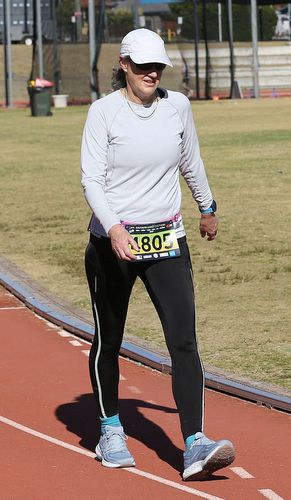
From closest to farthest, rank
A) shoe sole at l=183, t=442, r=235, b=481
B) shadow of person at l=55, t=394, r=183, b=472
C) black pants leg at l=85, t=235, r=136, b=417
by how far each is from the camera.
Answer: shoe sole at l=183, t=442, r=235, b=481 → black pants leg at l=85, t=235, r=136, b=417 → shadow of person at l=55, t=394, r=183, b=472

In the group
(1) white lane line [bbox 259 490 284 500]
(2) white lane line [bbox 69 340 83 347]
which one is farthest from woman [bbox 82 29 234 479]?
(2) white lane line [bbox 69 340 83 347]

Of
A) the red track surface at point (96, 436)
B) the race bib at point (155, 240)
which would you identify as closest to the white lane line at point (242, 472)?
the red track surface at point (96, 436)

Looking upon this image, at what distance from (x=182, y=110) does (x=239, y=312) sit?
500cm

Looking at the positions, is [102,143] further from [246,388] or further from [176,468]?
[246,388]

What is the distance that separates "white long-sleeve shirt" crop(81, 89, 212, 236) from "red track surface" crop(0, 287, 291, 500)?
4.14 ft

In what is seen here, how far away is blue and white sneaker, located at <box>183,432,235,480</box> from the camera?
6.32m

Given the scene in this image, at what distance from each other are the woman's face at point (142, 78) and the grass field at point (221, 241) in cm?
283

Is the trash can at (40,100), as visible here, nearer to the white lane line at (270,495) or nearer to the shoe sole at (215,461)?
the shoe sole at (215,461)

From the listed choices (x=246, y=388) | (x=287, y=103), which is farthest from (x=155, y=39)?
(x=287, y=103)

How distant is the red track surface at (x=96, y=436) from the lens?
643 centimetres

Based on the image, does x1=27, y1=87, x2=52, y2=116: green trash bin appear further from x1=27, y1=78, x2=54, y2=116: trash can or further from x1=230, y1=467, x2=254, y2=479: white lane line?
x1=230, y1=467, x2=254, y2=479: white lane line

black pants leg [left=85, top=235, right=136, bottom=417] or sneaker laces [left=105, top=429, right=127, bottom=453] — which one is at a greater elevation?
black pants leg [left=85, top=235, right=136, bottom=417]

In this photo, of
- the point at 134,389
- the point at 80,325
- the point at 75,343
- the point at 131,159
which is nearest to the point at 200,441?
the point at 131,159

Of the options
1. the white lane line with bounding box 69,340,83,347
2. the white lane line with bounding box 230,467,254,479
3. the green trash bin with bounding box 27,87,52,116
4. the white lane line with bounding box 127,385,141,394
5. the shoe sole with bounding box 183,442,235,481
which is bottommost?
the white lane line with bounding box 230,467,254,479
